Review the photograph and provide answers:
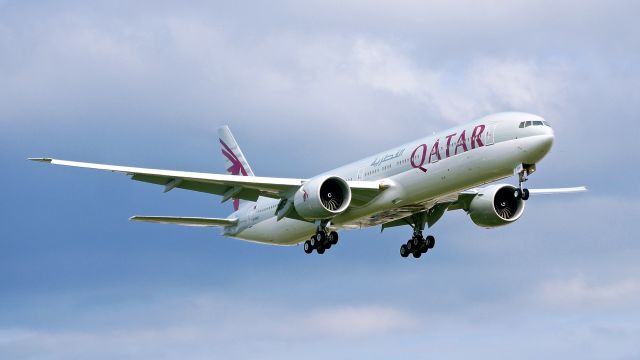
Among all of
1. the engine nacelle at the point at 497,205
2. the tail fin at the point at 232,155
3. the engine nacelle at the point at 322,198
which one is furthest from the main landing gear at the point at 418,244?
the tail fin at the point at 232,155

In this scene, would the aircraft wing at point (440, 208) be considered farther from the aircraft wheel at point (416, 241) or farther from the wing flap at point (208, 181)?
the wing flap at point (208, 181)

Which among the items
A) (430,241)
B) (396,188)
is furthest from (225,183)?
(430,241)

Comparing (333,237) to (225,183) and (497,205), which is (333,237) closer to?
(225,183)

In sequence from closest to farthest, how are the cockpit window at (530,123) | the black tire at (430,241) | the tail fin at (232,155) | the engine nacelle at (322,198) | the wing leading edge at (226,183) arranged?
the cockpit window at (530,123), the wing leading edge at (226,183), the engine nacelle at (322,198), the black tire at (430,241), the tail fin at (232,155)

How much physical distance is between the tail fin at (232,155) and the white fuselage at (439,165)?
10088mm

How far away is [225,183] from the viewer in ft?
200

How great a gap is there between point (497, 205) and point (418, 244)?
470 centimetres

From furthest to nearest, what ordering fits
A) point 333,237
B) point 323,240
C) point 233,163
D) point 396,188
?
point 233,163
point 333,237
point 323,240
point 396,188

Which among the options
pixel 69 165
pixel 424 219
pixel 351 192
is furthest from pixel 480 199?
pixel 69 165

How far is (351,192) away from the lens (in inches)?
2382

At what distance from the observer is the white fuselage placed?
183ft

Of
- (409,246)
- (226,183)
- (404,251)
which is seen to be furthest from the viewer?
(404,251)

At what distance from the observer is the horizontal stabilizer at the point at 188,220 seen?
63.7 meters

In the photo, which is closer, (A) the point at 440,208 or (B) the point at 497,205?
(B) the point at 497,205
